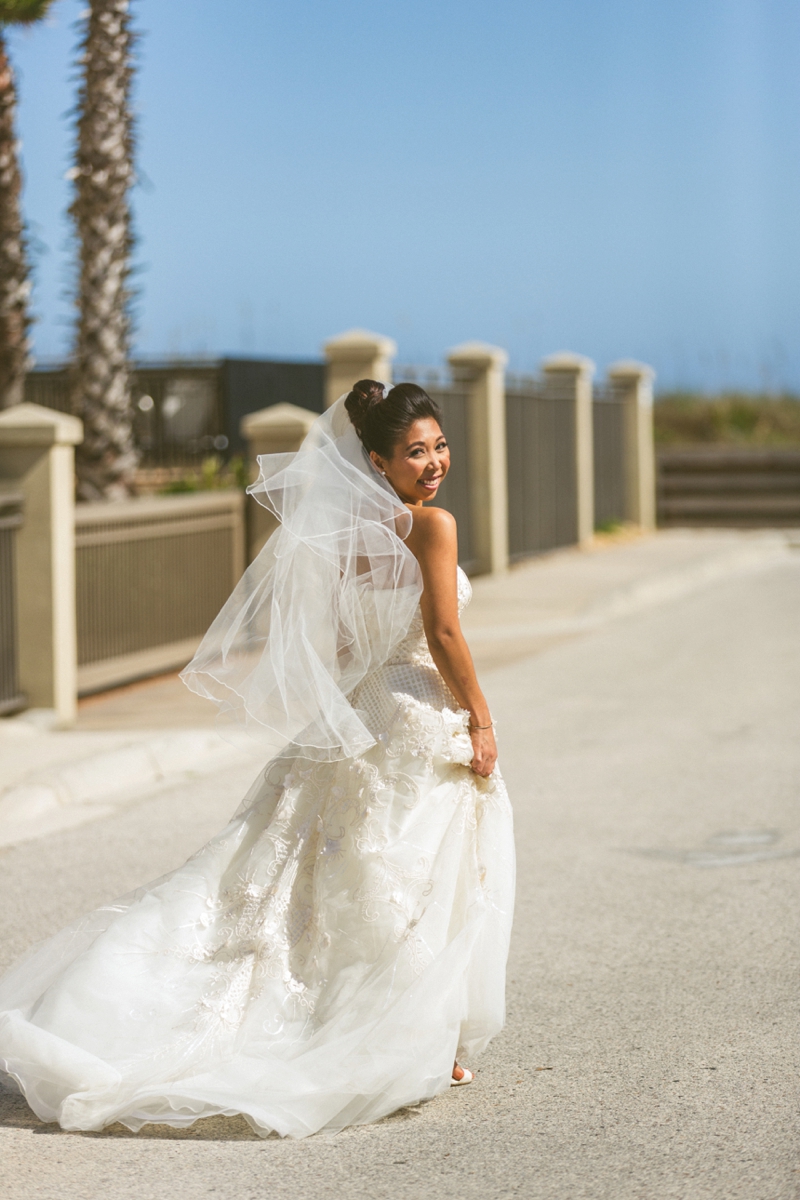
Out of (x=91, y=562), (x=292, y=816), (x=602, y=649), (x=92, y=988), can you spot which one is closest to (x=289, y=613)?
(x=292, y=816)

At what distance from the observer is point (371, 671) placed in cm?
409

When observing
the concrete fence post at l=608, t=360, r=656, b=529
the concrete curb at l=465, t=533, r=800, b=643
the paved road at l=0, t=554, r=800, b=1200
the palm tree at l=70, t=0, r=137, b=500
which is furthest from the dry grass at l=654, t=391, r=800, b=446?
the paved road at l=0, t=554, r=800, b=1200

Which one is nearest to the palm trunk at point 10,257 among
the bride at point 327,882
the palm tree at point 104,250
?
the palm tree at point 104,250

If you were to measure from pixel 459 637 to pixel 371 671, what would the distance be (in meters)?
0.29

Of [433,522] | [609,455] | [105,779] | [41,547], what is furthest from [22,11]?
[609,455]

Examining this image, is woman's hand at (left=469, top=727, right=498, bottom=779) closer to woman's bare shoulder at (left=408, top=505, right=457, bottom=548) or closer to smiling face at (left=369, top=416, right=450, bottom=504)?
woman's bare shoulder at (left=408, top=505, right=457, bottom=548)

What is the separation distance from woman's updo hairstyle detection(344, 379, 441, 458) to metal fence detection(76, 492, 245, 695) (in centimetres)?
628

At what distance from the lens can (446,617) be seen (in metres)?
3.92

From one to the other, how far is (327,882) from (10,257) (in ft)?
31.7

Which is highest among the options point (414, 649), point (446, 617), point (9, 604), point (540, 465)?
point (540, 465)

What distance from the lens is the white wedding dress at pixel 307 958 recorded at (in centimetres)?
367

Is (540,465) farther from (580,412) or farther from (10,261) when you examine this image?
(10,261)

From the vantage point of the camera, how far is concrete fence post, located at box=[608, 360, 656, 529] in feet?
84.2

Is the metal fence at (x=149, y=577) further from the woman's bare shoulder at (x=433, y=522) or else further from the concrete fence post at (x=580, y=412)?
the concrete fence post at (x=580, y=412)
